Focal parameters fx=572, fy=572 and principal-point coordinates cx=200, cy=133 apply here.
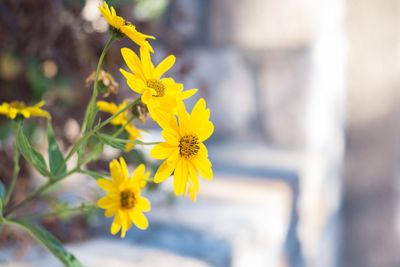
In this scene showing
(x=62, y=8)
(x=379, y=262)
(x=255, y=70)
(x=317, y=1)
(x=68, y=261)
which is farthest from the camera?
(x=379, y=262)

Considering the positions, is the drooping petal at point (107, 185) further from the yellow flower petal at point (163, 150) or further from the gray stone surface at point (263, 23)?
the gray stone surface at point (263, 23)

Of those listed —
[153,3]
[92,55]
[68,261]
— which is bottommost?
[68,261]

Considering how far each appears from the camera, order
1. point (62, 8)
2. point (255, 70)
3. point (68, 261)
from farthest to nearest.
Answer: point (255, 70)
point (62, 8)
point (68, 261)

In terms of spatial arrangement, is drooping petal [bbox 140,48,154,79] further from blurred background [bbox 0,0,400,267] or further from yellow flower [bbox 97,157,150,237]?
blurred background [bbox 0,0,400,267]

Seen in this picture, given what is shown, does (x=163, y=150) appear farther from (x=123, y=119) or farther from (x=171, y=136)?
(x=123, y=119)

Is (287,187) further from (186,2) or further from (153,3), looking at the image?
(153,3)

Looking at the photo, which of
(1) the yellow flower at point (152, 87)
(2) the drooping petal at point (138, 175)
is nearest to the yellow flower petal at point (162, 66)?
(1) the yellow flower at point (152, 87)

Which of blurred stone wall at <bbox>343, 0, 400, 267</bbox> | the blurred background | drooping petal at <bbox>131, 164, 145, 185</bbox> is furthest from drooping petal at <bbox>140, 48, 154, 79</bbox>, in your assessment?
blurred stone wall at <bbox>343, 0, 400, 267</bbox>

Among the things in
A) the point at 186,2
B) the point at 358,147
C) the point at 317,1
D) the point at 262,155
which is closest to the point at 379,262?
the point at 358,147
